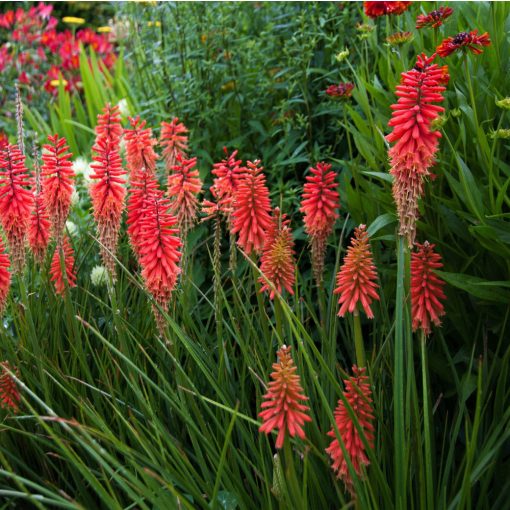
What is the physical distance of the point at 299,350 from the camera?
2.40 m

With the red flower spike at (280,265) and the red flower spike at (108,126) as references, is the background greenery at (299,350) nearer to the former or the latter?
the red flower spike at (280,265)

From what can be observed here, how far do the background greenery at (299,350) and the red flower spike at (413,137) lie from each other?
1.12 feet

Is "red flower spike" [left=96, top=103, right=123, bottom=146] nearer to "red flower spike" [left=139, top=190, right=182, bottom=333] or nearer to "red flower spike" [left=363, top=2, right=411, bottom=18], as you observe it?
"red flower spike" [left=139, top=190, right=182, bottom=333]

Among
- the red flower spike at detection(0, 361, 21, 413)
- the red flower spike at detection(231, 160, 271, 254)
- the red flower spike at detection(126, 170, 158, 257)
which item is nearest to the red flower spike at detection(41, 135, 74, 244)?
the red flower spike at detection(126, 170, 158, 257)

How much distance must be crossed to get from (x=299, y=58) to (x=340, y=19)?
389mm

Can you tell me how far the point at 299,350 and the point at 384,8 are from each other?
5.50ft

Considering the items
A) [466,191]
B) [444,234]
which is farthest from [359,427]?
[444,234]

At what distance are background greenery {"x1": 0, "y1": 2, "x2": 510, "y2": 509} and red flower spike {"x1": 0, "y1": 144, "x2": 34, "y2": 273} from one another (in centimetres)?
26

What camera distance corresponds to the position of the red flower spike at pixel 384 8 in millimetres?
3213

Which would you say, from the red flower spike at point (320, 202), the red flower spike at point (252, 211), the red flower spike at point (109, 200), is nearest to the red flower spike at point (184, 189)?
the red flower spike at point (109, 200)

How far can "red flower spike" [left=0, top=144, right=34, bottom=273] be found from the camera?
8.61ft

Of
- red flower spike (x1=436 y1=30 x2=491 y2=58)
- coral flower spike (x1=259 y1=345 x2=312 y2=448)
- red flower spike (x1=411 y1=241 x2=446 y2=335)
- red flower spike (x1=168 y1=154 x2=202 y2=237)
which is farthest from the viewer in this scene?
red flower spike (x1=168 y1=154 x2=202 y2=237)

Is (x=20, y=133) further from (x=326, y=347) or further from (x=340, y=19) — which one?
(x=340, y=19)

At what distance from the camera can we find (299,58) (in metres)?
4.17
